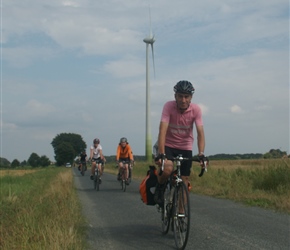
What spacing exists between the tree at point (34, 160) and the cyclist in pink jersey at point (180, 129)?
477 feet

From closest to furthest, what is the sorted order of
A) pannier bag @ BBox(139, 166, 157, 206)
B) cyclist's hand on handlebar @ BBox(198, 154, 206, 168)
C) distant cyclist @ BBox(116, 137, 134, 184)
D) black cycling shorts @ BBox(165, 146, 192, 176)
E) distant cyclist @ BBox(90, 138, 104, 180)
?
cyclist's hand on handlebar @ BBox(198, 154, 206, 168) < black cycling shorts @ BBox(165, 146, 192, 176) < pannier bag @ BBox(139, 166, 157, 206) < distant cyclist @ BBox(116, 137, 134, 184) < distant cyclist @ BBox(90, 138, 104, 180)

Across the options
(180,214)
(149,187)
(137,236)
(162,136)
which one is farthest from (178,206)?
(137,236)

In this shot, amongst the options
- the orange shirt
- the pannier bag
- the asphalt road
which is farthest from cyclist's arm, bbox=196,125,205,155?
the orange shirt

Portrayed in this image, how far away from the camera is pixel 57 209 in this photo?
29.2ft

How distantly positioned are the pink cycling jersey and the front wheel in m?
0.67

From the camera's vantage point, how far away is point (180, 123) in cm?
663

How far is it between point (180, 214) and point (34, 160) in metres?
148

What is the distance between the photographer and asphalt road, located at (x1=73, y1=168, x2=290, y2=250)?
21.3 feet

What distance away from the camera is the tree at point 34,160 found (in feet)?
488

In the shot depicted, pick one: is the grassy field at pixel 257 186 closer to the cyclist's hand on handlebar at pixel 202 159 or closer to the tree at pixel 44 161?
the cyclist's hand on handlebar at pixel 202 159

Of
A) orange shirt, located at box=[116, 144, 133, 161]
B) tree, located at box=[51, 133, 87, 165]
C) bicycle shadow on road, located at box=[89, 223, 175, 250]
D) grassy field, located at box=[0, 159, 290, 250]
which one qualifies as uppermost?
tree, located at box=[51, 133, 87, 165]

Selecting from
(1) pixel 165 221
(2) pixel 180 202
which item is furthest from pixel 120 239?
(2) pixel 180 202

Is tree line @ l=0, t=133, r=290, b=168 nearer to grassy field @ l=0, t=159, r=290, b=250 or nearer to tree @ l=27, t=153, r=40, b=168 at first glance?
tree @ l=27, t=153, r=40, b=168

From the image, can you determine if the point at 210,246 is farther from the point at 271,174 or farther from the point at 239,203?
the point at 271,174
